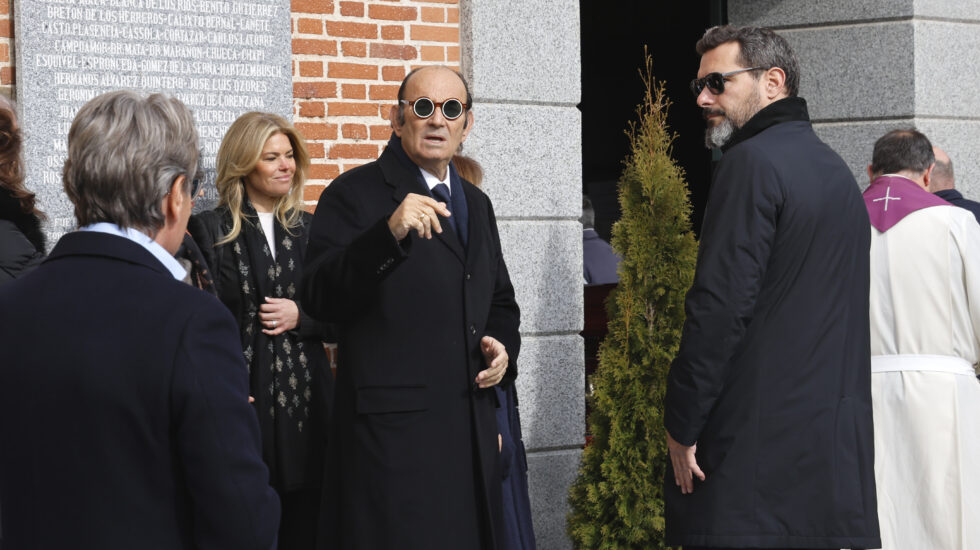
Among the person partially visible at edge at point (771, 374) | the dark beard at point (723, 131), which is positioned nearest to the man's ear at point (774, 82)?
the dark beard at point (723, 131)

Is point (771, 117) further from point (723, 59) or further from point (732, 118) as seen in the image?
point (723, 59)

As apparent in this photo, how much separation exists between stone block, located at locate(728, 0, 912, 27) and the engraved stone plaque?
361 cm

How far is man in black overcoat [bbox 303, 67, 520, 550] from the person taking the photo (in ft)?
11.5

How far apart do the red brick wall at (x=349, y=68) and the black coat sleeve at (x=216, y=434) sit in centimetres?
339

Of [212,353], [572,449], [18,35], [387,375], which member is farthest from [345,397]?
[572,449]

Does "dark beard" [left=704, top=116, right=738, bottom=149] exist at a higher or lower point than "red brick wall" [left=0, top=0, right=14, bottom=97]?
lower

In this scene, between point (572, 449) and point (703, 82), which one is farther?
point (572, 449)

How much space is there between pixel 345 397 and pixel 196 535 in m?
1.69

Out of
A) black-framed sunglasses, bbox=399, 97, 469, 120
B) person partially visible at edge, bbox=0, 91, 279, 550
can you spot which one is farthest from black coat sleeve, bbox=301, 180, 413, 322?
person partially visible at edge, bbox=0, 91, 279, 550

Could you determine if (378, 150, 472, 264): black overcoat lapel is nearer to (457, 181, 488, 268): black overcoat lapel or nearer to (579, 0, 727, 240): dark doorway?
(457, 181, 488, 268): black overcoat lapel

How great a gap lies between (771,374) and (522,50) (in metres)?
2.99

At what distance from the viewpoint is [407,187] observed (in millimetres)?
3715

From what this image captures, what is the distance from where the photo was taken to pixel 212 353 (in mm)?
1898

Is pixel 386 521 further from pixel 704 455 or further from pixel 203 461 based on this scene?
pixel 203 461
